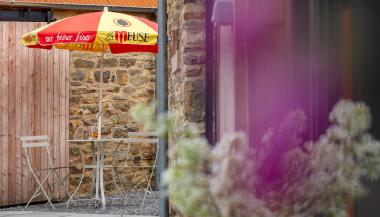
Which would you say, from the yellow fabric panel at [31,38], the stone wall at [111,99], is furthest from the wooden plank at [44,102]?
the yellow fabric panel at [31,38]

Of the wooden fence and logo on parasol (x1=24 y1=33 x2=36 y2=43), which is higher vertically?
logo on parasol (x1=24 y1=33 x2=36 y2=43)

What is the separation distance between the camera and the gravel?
9.19 metres

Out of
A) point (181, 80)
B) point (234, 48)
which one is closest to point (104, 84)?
point (181, 80)

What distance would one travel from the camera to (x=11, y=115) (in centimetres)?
1006

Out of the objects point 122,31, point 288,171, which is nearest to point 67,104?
point 122,31

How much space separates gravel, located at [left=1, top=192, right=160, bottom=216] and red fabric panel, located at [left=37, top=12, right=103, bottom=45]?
2.02m

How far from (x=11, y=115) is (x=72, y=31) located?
173 cm

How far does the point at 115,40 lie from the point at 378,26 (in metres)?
6.33

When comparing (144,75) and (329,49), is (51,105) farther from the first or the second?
(329,49)

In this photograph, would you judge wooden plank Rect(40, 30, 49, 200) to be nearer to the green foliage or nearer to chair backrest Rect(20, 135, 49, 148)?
chair backrest Rect(20, 135, 49, 148)

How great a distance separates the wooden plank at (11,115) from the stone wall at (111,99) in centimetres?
88

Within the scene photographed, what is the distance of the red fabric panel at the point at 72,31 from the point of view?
8.93 meters

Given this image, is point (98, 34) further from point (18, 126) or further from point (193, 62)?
point (193, 62)

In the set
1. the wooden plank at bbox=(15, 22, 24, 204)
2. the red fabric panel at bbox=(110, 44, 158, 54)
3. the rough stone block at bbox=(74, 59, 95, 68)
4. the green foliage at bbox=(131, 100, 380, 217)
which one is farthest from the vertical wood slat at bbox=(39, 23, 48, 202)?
the green foliage at bbox=(131, 100, 380, 217)
